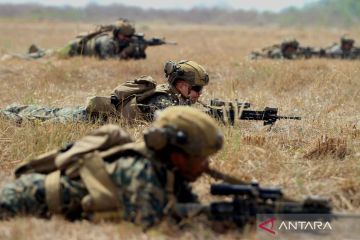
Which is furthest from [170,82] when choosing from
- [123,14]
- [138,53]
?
[123,14]

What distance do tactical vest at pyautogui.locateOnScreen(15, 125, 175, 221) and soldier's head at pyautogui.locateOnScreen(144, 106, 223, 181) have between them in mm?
107

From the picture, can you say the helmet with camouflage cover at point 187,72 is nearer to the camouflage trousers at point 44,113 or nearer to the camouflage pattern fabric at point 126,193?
the camouflage trousers at point 44,113

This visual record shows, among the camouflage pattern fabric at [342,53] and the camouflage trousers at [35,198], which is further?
the camouflage pattern fabric at [342,53]

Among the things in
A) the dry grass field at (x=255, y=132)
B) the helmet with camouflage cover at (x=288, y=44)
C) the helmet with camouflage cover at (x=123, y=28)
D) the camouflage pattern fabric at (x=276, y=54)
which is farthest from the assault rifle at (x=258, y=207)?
the helmet with camouflage cover at (x=288, y=44)

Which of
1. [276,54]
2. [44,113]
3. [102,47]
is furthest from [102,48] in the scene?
[44,113]

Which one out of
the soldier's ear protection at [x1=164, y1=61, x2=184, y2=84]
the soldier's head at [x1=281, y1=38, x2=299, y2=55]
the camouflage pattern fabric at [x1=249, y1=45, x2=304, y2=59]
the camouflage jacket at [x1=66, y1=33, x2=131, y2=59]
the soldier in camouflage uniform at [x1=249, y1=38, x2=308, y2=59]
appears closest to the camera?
the soldier's ear protection at [x1=164, y1=61, x2=184, y2=84]

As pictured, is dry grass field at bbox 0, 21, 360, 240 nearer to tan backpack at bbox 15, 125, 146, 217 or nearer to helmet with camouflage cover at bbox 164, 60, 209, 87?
tan backpack at bbox 15, 125, 146, 217

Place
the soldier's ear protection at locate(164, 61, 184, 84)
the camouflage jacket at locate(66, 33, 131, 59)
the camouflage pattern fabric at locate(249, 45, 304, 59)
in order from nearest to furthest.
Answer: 1. the soldier's ear protection at locate(164, 61, 184, 84)
2. the camouflage jacket at locate(66, 33, 131, 59)
3. the camouflage pattern fabric at locate(249, 45, 304, 59)

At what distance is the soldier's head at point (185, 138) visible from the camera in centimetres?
349

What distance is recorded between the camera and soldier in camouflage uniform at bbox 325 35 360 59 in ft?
54.5

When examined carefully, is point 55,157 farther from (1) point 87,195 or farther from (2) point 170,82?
(2) point 170,82

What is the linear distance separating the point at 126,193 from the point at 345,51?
14.5 m

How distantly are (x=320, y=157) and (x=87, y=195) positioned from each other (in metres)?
2.35

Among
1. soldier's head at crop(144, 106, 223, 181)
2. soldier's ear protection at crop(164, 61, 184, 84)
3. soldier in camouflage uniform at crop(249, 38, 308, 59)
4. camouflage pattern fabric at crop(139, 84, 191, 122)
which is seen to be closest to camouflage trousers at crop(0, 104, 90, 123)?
camouflage pattern fabric at crop(139, 84, 191, 122)
